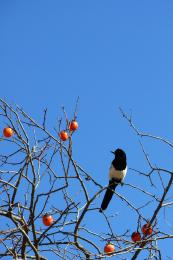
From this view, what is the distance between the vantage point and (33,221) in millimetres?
4254

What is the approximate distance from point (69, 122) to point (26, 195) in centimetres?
85

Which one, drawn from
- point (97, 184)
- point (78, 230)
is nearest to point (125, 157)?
point (97, 184)

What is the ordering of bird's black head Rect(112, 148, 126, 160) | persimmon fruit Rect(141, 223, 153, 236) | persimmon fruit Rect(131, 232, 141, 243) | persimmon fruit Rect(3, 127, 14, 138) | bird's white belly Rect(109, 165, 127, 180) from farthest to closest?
bird's black head Rect(112, 148, 126, 160) → bird's white belly Rect(109, 165, 127, 180) → persimmon fruit Rect(3, 127, 14, 138) → persimmon fruit Rect(131, 232, 141, 243) → persimmon fruit Rect(141, 223, 153, 236)

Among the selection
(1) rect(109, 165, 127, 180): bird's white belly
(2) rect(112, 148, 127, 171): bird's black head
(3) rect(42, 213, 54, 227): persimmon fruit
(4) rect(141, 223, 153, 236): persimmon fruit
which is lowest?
(4) rect(141, 223, 153, 236): persimmon fruit

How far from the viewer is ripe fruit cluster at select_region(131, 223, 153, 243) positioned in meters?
4.40

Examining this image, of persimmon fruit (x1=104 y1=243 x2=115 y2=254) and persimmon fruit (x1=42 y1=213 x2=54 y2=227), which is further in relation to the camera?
persimmon fruit (x1=42 y1=213 x2=54 y2=227)

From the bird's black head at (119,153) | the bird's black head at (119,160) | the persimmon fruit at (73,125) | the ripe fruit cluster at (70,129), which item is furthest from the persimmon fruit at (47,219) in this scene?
the bird's black head at (119,153)

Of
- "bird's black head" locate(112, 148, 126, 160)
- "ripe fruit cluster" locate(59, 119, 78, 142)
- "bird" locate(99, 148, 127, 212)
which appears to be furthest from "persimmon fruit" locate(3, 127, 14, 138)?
"bird's black head" locate(112, 148, 126, 160)

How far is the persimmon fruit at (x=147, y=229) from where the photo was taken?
4.39 meters

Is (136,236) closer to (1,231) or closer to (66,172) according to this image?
(66,172)

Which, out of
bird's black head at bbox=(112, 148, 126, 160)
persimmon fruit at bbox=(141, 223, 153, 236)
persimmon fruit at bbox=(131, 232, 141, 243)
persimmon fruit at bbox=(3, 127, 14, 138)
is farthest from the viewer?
bird's black head at bbox=(112, 148, 126, 160)

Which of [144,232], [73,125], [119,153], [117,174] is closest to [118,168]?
[117,174]

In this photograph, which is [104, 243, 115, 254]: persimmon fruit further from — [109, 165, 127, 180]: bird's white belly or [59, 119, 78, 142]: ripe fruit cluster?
[109, 165, 127, 180]: bird's white belly

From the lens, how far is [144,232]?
4465 millimetres
